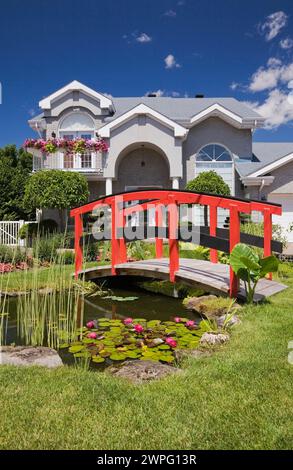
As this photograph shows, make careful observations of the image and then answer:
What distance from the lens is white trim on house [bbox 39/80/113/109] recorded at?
55.7 ft

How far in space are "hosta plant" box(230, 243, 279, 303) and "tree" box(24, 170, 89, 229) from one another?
10.2m

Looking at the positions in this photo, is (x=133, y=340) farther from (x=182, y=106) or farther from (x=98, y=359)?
(x=182, y=106)

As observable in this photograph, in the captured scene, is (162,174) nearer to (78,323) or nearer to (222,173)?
(222,173)

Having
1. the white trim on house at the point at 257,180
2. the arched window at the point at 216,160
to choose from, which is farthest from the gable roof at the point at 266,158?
the arched window at the point at 216,160

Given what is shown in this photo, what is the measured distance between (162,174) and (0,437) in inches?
631

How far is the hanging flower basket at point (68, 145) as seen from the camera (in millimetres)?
15922

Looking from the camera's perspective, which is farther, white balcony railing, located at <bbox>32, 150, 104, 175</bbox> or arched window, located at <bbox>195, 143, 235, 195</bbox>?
arched window, located at <bbox>195, 143, 235, 195</bbox>

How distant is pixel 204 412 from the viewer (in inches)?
97.1

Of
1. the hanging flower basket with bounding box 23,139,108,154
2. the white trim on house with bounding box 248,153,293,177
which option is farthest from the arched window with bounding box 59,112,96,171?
the white trim on house with bounding box 248,153,293,177

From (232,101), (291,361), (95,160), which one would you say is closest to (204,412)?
(291,361)

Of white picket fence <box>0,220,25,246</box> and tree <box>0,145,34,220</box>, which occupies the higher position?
tree <box>0,145,34,220</box>

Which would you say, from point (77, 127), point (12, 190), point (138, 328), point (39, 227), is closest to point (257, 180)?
point (77, 127)

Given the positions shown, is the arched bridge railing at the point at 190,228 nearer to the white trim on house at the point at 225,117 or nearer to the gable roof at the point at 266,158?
the gable roof at the point at 266,158

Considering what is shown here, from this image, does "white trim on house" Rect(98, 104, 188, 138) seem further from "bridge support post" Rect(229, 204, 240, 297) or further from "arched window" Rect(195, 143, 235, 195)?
"bridge support post" Rect(229, 204, 240, 297)
